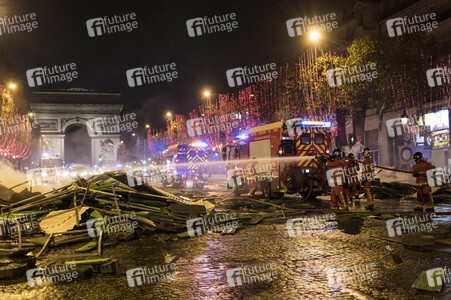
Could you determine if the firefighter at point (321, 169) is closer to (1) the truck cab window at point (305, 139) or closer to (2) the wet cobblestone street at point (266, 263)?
(1) the truck cab window at point (305, 139)

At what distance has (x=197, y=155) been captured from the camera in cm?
2508

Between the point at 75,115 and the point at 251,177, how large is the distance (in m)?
61.6

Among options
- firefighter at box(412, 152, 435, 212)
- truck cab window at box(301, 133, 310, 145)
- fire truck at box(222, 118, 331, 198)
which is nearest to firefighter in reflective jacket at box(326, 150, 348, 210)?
fire truck at box(222, 118, 331, 198)

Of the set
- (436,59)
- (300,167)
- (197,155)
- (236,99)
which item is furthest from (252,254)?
(236,99)

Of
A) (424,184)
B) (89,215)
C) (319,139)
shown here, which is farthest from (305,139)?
(89,215)

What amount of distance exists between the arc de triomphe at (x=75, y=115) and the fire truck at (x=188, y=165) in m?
46.3

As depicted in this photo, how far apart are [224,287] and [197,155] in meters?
20.4

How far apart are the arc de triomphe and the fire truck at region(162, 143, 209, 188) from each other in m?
46.3

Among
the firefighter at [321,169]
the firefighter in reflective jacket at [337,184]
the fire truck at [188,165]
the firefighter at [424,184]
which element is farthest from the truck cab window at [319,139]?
the fire truck at [188,165]

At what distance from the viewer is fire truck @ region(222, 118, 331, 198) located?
44.8 feet

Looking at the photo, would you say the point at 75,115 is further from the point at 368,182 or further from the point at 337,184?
the point at 368,182

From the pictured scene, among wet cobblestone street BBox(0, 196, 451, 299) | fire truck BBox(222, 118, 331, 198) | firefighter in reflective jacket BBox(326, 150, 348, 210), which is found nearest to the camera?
wet cobblestone street BBox(0, 196, 451, 299)

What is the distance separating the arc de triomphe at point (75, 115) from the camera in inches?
2640

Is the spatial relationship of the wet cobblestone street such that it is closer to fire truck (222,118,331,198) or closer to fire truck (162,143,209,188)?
fire truck (222,118,331,198)
